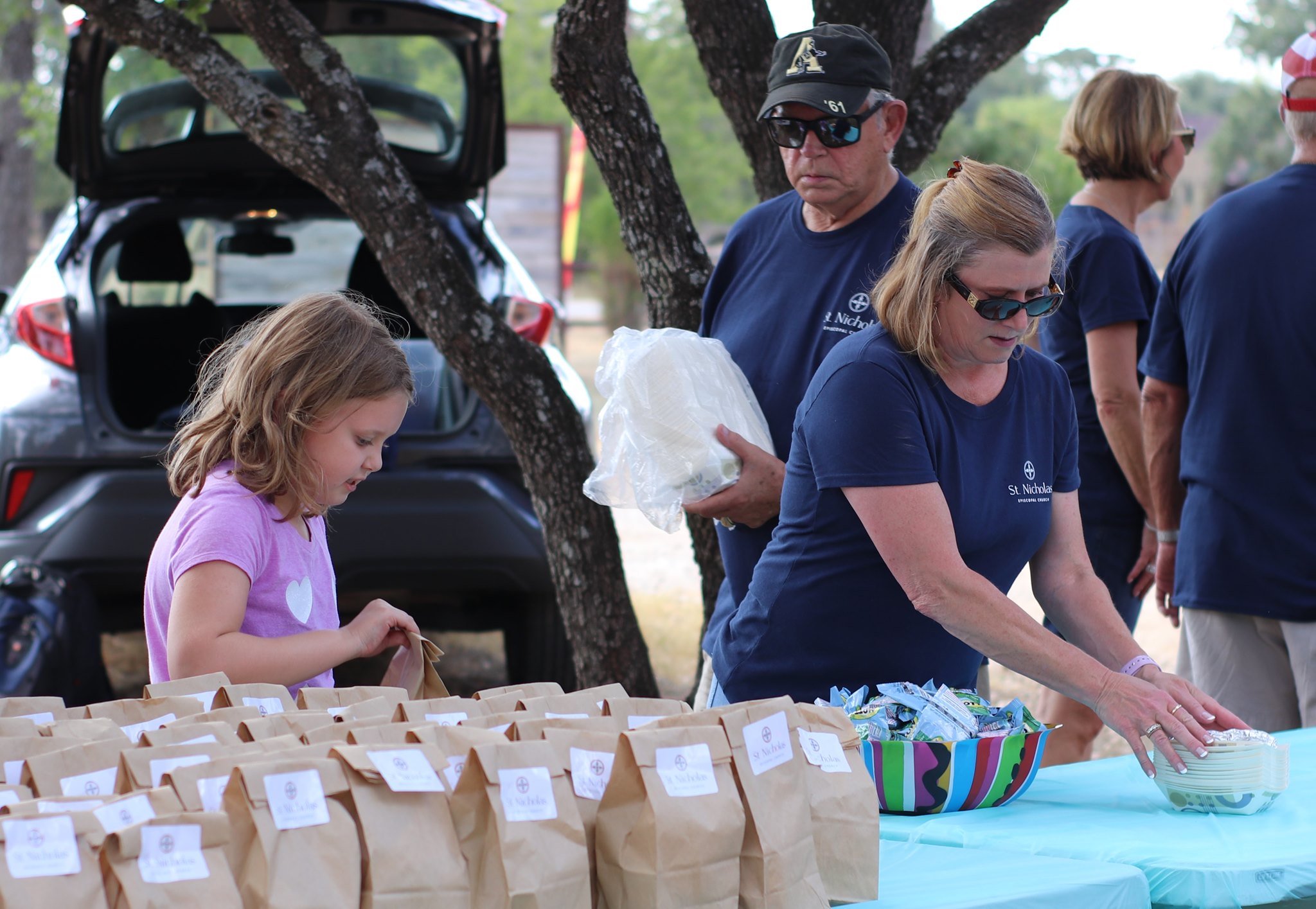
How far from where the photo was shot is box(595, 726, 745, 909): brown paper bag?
1.45 m

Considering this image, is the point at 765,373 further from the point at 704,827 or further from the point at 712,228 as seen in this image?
the point at 712,228

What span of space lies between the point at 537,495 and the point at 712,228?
2532 cm

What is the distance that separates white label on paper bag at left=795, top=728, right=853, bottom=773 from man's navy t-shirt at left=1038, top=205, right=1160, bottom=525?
1.98 m

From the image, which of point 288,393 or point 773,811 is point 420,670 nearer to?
point 288,393

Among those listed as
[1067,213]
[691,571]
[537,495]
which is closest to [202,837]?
[537,495]

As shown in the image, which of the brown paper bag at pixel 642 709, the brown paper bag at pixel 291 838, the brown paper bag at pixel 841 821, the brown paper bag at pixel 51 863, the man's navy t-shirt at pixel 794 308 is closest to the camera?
the brown paper bag at pixel 51 863

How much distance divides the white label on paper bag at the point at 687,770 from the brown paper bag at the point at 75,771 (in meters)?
0.56

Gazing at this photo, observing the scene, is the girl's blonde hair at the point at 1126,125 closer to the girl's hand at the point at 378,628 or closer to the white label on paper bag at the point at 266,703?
the girl's hand at the point at 378,628

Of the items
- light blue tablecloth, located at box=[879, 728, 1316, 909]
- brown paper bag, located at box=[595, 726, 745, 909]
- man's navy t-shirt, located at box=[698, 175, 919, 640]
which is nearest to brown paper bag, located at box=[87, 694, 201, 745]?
brown paper bag, located at box=[595, 726, 745, 909]

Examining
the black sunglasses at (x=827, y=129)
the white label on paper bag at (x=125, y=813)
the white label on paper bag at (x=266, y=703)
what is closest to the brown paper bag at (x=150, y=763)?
the white label on paper bag at (x=125, y=813)

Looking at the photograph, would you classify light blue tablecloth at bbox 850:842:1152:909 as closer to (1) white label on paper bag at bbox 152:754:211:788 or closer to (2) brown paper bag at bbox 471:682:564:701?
(2) brown paper bag at bbox 471:682:564:701

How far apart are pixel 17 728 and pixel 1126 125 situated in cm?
303

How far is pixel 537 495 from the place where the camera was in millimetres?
3881

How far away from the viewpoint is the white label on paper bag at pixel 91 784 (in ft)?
4.66
